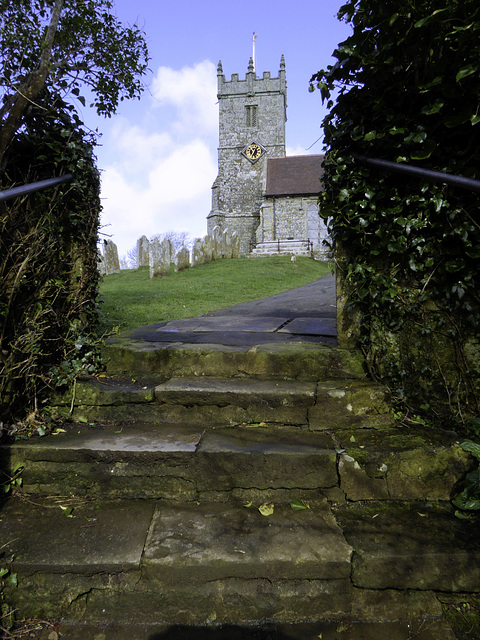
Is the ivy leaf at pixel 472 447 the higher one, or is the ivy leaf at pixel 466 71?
the ivy leaf at pixel 466 71

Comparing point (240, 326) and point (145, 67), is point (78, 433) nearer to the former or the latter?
point (240, 326)

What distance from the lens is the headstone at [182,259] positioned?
51.4 ft

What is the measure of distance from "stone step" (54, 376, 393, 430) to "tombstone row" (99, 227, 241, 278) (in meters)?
11.5

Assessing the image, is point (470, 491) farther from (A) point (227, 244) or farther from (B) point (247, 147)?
(B) point (247, 147)

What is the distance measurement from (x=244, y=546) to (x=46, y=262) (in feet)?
7.09

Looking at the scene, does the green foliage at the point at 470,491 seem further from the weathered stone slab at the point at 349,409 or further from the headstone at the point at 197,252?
the headstone at the point at 197,252

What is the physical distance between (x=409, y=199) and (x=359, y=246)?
1.50 feet

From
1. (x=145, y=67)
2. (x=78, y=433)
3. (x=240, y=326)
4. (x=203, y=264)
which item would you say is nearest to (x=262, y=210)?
(x=203, y=264)

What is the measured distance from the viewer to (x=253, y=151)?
136ft

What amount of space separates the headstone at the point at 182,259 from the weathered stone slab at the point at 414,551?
1426 centimetres

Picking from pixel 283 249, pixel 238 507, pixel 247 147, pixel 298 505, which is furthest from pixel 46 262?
pixel 247 147

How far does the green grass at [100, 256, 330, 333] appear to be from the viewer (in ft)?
21.6

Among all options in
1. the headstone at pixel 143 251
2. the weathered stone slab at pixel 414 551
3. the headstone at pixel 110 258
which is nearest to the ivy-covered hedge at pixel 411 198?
the weathered stone slab at pixel 414 551

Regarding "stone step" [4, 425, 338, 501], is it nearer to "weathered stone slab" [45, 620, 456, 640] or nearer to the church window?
"weathered stone slab" [45, 620, 456, 640]
